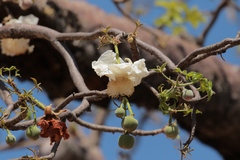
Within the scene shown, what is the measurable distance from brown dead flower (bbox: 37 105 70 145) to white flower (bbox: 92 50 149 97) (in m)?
0.09

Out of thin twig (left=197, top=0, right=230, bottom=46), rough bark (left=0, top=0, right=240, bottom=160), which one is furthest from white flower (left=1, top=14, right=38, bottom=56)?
thin twig (left=197, top=0, right=230, bottom=46)

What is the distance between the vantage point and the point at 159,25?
7.73ft

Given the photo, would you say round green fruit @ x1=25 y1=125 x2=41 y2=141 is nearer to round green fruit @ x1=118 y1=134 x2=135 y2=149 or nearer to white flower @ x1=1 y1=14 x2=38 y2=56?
round green fruit @ x1=118 y1=134 x2=135 y2=149

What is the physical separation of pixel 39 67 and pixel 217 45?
99 centimetres

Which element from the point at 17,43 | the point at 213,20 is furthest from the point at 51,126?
the point at 213,20

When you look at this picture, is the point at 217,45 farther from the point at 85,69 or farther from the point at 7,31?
the point at 85,69

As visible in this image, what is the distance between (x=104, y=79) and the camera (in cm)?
193

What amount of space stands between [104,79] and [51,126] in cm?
98

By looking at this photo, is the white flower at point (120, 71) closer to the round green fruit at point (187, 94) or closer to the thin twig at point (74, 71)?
the round green fruit at point (187, 94)

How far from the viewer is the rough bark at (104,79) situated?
6.13 feet

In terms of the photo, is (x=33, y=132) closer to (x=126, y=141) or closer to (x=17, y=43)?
(x=126, y=141)

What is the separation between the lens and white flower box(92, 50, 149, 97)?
0.96 metres

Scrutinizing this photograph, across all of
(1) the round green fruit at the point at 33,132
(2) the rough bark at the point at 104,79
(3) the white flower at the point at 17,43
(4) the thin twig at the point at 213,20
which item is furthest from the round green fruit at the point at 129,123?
(4) the thin twig at the point at 213,20

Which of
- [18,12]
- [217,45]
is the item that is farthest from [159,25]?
[217,45]
